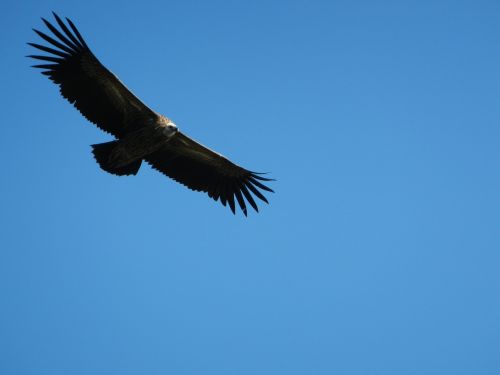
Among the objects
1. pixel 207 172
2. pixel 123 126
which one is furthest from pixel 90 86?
pixel 207 172

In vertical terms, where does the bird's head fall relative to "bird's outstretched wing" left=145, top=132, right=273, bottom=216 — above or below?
below

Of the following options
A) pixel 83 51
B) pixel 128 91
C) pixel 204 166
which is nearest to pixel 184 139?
pixel 204 166

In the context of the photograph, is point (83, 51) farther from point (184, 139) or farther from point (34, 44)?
point (184, 139)

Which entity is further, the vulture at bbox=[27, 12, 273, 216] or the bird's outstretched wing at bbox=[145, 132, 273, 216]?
the bird's outstretched wing at bbox=[145, 132, 273, 216]

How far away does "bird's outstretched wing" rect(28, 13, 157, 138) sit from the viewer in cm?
1234

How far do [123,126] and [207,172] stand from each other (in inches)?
93.3

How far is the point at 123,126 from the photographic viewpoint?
43.8 feet

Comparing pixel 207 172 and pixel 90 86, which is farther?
pixel 207 172

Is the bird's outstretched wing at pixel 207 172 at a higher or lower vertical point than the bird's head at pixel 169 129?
higher

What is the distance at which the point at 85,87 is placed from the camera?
1282 cm

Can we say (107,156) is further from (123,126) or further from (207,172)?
(207,172)

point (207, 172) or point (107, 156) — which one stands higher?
point (207, 172)

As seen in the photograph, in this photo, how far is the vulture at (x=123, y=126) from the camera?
12453mm

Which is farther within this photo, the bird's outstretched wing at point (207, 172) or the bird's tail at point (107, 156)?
the bird's outstretched wing at point (207, 172)
